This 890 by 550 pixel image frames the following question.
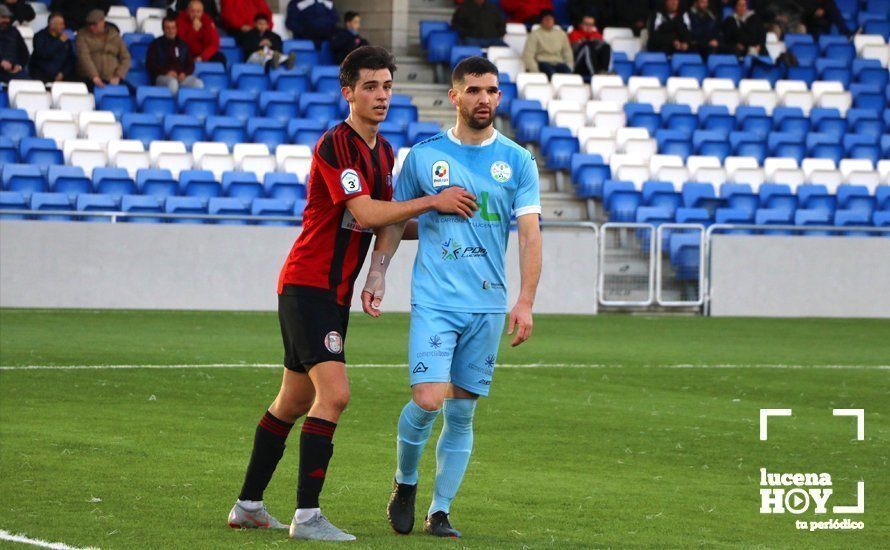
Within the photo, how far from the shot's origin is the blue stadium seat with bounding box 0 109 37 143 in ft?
68.4

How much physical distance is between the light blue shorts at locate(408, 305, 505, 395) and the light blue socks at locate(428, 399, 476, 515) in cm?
10

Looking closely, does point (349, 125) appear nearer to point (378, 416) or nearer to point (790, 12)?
point (378, 416)

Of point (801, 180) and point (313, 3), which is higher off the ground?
point (313, 3)

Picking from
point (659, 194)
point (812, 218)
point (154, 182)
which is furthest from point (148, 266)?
point (812, 218)

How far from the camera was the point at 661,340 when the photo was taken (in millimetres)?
17016

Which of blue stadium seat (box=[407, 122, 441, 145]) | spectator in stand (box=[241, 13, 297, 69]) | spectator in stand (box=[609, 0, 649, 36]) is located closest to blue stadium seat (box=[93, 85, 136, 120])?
spectator in stand (box=[241, 13, 297, 69])

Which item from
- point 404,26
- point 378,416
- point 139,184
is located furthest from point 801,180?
point 378,416

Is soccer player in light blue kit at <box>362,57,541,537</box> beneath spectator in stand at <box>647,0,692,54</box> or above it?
beneath

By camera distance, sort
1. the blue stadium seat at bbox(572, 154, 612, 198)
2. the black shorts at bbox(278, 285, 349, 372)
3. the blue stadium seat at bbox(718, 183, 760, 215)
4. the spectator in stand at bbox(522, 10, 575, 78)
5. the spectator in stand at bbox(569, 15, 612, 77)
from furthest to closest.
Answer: the spectator in stand at bbox(569, 15, 612, 77), the spectator in stand at bbox(522, 10, 575, 78), the blue stadium seat at bbox(718, 183, 760, 215), the blue stadium seat at bbox(572, 154, 612, 198), the black shorts at bbox(278, 285, 349, 372)

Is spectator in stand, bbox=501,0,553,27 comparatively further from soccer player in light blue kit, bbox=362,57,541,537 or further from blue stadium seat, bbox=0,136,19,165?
soccer player in light blue kit, bbox=362,57,541,537

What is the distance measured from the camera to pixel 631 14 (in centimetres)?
2684

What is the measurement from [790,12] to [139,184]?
14081mm

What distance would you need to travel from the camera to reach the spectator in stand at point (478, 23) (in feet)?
81.5

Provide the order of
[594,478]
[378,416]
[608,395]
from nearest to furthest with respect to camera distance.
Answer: [594,478] < [378,416] < [608,395]
